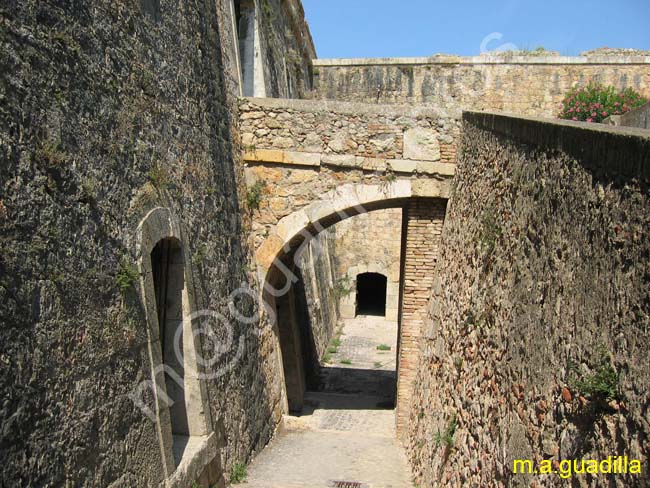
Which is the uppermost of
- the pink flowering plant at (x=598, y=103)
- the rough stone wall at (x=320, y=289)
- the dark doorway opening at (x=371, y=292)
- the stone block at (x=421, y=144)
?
the pink flowering plant at (x=598, y=103)

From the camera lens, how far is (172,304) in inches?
208

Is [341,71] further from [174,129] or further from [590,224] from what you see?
[590,224]

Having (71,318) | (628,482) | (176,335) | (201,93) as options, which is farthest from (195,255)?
(628,482)

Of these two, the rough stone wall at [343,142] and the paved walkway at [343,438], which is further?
the rough stone wall at [343,142]

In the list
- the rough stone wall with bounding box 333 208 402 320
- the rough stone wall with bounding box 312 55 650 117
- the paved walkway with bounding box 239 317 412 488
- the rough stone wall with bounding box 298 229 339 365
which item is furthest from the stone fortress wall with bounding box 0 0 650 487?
the rough stone wall with bounding box 333 208 402 320

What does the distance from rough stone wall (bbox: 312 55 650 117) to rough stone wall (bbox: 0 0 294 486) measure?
12.2m

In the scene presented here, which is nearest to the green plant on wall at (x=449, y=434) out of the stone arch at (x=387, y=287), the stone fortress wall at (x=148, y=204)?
the stone fortress wall at (x=148, y=204)

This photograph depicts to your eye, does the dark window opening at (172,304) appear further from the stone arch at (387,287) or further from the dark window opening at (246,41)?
the stone arch at (387,287)

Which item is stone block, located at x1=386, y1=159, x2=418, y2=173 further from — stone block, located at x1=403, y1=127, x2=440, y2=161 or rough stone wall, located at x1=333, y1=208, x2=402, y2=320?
rough stone wall, located at x1=333, y1=208, x2=402, y2=320

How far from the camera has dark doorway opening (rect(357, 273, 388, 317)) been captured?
816 inches

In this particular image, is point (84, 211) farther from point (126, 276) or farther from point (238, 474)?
point (238, 474)

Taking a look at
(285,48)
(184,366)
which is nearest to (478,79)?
(285,48)

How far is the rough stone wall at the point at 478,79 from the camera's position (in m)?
16.6

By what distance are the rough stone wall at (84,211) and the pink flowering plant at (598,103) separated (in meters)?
11.6
